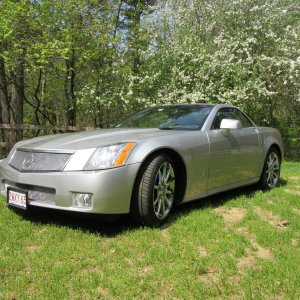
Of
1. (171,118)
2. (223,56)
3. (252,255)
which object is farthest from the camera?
(223,56)

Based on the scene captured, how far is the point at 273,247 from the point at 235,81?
33.9 feet

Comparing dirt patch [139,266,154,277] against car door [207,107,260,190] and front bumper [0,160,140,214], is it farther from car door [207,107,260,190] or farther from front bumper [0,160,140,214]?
car door [207,107,260,190]

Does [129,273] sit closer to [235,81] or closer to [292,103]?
[235,81]

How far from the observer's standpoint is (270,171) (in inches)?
257

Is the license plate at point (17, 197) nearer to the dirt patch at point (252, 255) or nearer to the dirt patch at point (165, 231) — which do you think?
the dirt patch at point (165, 231)

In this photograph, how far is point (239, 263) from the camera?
3270mm

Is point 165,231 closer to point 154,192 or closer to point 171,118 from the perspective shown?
point 154,192

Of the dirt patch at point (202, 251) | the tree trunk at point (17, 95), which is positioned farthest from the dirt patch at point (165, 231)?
the tree trunk at point (17, 95)

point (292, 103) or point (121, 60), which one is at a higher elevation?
point (121, 60)

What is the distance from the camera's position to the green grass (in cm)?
275

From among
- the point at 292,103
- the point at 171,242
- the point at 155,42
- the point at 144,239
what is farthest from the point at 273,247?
the point at 292,103

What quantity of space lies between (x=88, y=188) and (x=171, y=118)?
1.94 m

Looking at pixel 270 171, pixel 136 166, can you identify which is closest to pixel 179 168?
pixel 136 166

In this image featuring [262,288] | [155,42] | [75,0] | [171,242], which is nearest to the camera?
[262,288]
